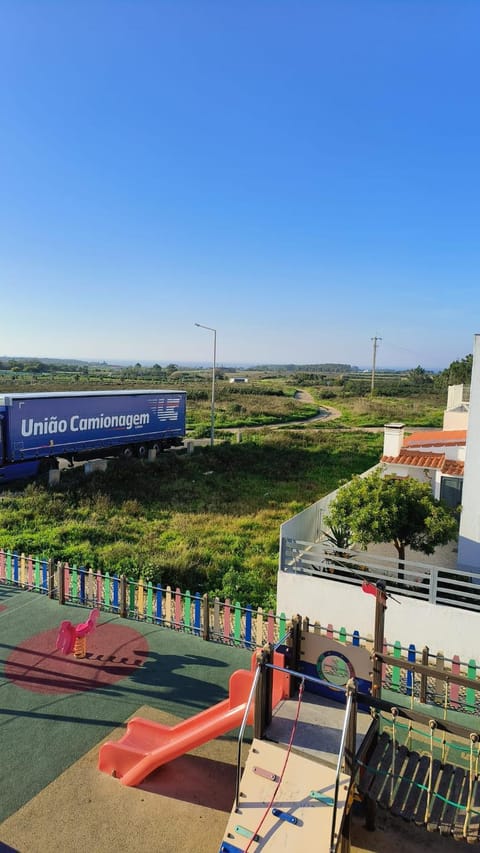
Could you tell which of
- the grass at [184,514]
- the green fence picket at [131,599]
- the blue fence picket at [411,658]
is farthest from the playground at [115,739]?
the grass at [184,514]

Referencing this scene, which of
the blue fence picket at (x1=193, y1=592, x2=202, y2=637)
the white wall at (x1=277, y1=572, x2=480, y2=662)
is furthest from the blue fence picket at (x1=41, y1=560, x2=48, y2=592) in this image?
the white wall at (x1=277, y1=572, x2=480, y2=662)

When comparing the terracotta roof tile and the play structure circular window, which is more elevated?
the terracotta roof tile

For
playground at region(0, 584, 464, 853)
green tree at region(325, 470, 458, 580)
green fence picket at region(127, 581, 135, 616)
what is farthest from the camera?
green tree at region(325, 470, 458, 580)

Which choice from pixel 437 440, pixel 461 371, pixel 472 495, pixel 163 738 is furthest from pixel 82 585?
pixel 461 371

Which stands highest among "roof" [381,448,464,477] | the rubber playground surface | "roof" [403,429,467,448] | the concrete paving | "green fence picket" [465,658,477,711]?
"roof" [403,429,467,448]

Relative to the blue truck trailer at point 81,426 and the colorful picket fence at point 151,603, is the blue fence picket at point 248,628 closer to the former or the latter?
the colorful picket fence at point 151,603

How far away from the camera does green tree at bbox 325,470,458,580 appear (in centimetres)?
1180

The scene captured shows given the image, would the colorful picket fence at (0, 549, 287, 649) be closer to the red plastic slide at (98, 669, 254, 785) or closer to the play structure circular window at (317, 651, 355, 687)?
the play structure circular window at (317, 651, 355, 687)

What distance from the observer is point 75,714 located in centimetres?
762

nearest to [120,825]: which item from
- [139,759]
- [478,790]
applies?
[139,759]

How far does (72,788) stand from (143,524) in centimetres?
1179

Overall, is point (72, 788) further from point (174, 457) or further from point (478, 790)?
point (174, 457)

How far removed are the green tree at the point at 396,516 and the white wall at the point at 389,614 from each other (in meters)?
1.72

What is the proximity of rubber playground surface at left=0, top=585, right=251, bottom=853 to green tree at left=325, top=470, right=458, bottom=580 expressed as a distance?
4.18 metres
